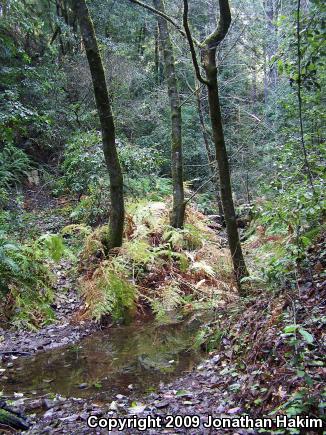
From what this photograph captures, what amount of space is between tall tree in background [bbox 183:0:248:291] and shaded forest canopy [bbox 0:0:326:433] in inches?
0.7

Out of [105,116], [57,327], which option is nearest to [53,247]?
[57,327]

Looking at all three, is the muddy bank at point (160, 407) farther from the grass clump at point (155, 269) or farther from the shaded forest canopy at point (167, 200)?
the grass clump at point (155, 269)

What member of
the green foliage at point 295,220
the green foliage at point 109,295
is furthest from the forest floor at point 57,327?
the green foliage at point 295,220

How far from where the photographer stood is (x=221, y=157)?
527 cm

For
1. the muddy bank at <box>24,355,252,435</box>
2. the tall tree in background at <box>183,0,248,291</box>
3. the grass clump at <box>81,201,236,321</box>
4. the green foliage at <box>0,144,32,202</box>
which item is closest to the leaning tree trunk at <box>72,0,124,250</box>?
the grass clump at <box>81,201,236,321</box>

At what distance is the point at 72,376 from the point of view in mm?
4852

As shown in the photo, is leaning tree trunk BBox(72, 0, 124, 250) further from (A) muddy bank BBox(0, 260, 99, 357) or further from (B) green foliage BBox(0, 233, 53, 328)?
(B) green foliage BBox(0, 233, 53, 328)

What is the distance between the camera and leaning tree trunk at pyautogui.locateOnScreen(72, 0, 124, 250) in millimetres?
7234

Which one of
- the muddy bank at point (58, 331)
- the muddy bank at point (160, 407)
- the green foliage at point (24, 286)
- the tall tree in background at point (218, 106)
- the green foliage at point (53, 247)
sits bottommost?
the muddy bank at point (160, 407)

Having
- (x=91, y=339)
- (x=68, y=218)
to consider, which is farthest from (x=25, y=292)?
(x=68, y=218)

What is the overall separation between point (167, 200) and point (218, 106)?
5.80 metres

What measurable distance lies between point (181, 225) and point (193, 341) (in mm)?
4036

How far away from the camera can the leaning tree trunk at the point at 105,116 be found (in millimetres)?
7234

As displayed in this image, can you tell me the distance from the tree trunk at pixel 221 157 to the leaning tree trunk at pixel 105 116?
290cm
